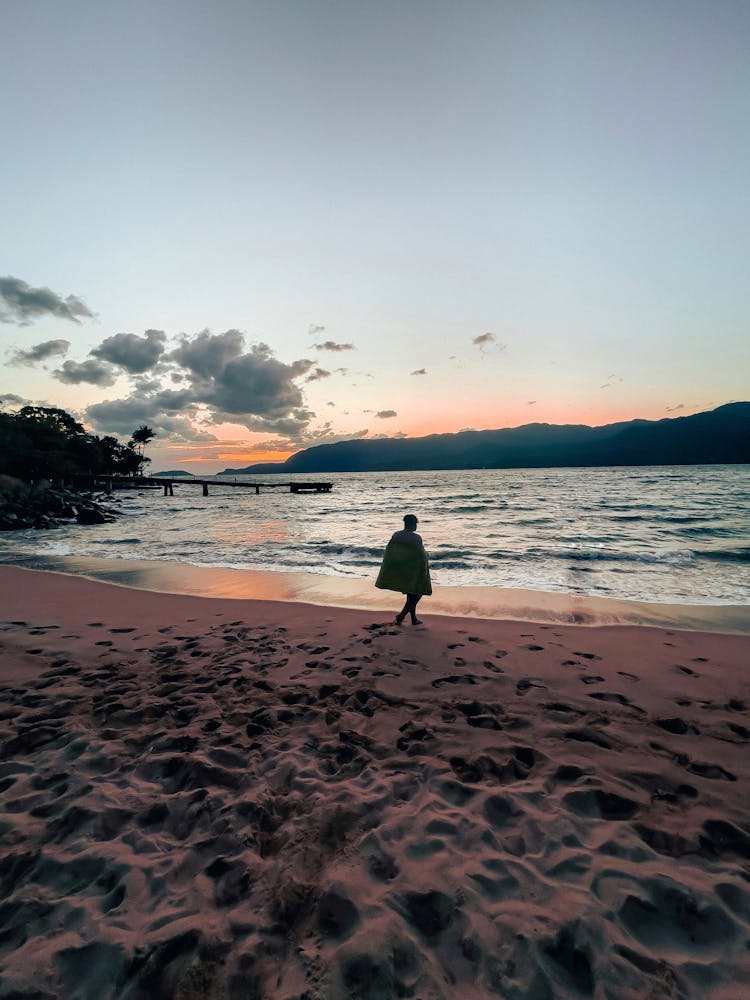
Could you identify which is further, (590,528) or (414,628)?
(590,528)

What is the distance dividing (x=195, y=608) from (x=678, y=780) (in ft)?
28.4

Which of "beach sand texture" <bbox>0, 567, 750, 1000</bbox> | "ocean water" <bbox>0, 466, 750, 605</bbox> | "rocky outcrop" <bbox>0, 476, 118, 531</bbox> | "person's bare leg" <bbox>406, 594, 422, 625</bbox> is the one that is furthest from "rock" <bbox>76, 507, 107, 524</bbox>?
"person's bare leg" <bbox>406, 594, 422, 625</bbox>

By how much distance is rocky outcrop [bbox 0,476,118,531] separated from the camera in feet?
86.8

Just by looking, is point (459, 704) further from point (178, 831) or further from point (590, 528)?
point (590, 528)

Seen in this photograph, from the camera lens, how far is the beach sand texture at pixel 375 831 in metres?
2.20

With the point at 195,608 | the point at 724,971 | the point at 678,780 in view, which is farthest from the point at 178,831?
the point at 195,608

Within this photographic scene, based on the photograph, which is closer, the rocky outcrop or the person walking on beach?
the person walking on beach

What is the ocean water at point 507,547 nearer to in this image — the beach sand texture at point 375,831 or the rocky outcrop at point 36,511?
the rocky outcrop at point 36,511

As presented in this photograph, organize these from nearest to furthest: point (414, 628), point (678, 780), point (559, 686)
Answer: point (678, 780), point (559, 686), point (414, 628)

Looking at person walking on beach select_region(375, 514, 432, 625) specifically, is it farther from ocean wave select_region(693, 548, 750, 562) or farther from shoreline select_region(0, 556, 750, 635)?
ocean wave select_region(693, 548, 750, 562)

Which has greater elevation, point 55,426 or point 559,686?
point 55,426

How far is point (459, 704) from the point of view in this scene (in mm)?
4910

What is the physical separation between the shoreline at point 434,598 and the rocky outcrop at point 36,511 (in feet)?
50.0

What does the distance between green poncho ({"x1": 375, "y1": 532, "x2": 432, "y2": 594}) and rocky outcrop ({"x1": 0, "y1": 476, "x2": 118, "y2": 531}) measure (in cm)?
2744
